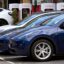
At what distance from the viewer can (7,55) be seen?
1320 centimetres

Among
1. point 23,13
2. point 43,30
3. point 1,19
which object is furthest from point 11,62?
point 23,13

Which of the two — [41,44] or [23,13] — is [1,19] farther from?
[41,44]

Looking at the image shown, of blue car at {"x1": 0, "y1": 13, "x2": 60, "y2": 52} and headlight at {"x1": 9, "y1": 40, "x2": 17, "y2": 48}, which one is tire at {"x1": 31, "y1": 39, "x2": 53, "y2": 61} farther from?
blue car at {"x1": 0, "y1": 13, "x2": 60, "y2": 52}

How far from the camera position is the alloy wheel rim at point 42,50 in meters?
11.3

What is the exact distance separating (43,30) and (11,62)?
1.33 metres

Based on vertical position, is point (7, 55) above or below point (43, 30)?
below

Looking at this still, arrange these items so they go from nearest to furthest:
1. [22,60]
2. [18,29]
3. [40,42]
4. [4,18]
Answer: [40,42] → [22,60] → [18,29] → [4,18]

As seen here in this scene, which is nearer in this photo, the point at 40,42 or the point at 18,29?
the point at 40,42

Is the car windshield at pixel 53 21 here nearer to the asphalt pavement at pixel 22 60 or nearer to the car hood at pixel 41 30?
the car hood at pixel 41 30

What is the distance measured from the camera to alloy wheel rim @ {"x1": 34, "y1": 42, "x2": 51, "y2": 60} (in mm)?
11297

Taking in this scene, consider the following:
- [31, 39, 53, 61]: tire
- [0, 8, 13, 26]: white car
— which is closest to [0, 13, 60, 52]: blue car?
[31, 39, 53, 61]: tire

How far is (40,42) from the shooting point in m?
11.3

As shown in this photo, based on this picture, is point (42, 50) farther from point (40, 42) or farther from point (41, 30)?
point (41, 30)

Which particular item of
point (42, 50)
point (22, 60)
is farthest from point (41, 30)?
point (22, 60)
